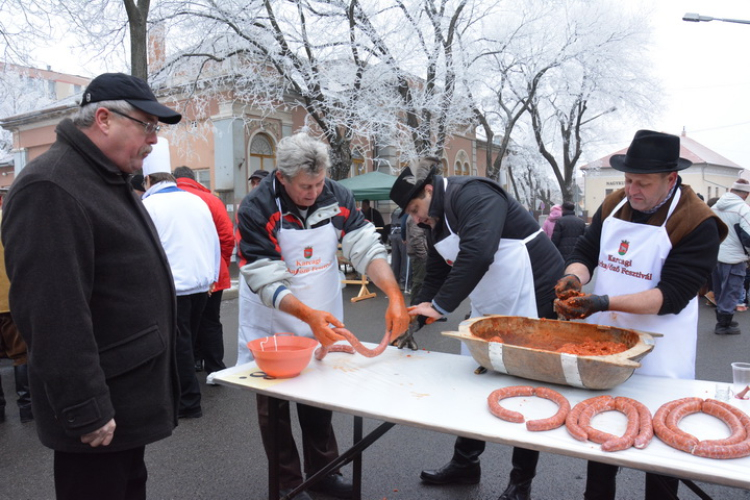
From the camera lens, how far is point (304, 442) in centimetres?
289

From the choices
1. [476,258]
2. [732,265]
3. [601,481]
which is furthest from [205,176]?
[601,481]

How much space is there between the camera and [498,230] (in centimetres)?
258

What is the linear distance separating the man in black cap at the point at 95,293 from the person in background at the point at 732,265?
6825 millimetres

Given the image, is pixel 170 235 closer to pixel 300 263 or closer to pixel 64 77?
pixel 300 263

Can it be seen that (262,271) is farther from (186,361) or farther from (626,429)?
(186,361)

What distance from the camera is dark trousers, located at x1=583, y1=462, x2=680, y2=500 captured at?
210 cm

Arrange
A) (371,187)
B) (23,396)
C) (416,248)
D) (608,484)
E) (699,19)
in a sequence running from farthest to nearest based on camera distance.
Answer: (699,19) → (371,187) → (416,248) → (23,396) → (608,484)

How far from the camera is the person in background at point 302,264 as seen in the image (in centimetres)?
251

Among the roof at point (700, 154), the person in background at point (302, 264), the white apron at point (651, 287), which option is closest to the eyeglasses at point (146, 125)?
the person in background at point (302, 264)

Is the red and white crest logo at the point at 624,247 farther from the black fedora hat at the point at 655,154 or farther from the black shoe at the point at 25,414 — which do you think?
the black shoe at the point at 25,414

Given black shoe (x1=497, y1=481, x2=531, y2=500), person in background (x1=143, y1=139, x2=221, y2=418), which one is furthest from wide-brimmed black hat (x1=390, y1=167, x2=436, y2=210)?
person in background (x1=143, y1=139, x2=221, y2=418)

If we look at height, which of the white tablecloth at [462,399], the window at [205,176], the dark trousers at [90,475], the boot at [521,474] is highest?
the window at [205,176]

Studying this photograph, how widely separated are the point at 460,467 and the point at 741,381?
1.54 metres

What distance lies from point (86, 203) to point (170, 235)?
8.34ft
